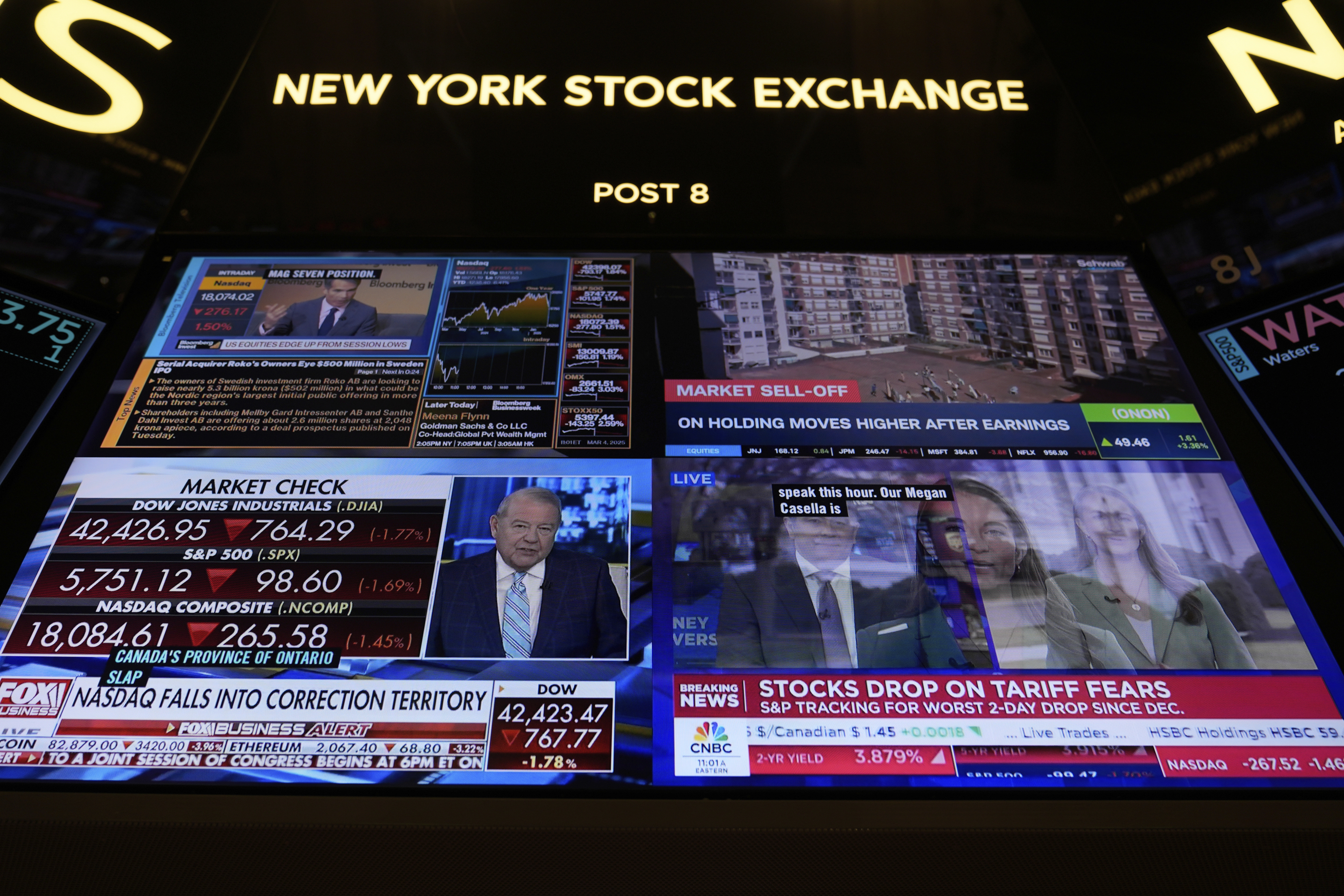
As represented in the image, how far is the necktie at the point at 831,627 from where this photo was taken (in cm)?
230

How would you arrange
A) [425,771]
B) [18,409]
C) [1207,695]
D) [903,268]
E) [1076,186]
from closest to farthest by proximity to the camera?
[425,771]
[1207,695]
[18,409]
[903,268]
[1076,186]

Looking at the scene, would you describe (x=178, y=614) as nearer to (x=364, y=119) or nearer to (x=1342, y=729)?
(x=364, y=119)

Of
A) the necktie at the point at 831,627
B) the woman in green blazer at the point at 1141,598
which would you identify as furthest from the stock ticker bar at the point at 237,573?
the woman in green blazer at the point at 1141,598

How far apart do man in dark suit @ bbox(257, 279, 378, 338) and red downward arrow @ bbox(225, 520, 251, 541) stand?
745mm

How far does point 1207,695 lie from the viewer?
7.37 feet

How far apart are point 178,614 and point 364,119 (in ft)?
7.27

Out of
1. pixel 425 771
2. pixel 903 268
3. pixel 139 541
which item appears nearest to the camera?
pixel 425 771

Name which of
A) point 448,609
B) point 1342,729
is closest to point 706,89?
point 448,609

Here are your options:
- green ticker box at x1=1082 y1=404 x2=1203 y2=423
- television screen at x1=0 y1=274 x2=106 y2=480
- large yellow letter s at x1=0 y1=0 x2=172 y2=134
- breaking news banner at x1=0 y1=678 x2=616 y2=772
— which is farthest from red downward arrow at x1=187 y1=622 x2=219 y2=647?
green ticker box at x1=1082 y1=404 x2=1203 y2=423

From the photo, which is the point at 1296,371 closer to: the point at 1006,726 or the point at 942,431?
the point at 942,431

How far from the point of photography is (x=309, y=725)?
7.11ft

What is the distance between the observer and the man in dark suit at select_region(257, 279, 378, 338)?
9.90ft

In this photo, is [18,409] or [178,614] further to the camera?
[18,409]

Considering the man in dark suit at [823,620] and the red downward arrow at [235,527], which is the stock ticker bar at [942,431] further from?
the red downward arrow at [235,527]
